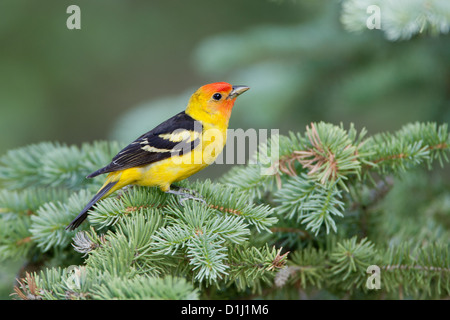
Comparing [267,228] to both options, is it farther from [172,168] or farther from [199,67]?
[199,67]

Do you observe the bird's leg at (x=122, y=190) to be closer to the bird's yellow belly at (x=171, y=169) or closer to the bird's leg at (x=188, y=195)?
the bird's yellow belly at (x=171, y=169)

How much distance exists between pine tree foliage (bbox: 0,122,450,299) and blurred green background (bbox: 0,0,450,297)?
64 centimetres

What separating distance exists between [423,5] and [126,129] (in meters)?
2.89

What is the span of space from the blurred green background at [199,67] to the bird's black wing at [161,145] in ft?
3.25

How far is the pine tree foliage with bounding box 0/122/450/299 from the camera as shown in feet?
6.32

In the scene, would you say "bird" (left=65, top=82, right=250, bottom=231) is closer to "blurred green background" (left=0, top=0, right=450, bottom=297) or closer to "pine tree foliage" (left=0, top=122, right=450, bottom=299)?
"pine tree foliage" (left=0, top=122, right=450, bottom=299)

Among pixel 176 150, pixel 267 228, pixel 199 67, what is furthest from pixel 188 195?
pixel 199 67

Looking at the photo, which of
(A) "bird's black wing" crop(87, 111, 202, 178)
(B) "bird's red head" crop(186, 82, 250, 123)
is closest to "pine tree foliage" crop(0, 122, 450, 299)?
(A) "bird's black wing" crop(87, 111, 202, 178)

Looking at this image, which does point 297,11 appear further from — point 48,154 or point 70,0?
point 48,154

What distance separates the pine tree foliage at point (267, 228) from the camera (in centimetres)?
193

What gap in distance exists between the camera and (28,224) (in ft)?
8.26

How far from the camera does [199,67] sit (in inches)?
170

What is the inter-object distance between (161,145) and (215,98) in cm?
54

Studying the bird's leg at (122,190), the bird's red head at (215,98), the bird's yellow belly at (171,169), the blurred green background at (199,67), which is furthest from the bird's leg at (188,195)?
the blurred green background at (199,67)
